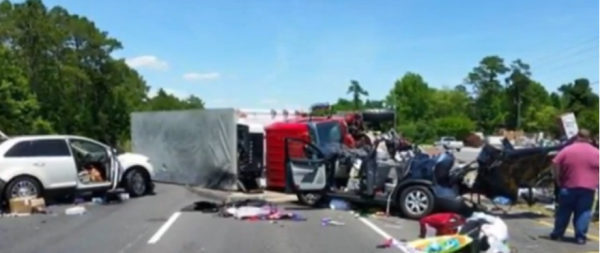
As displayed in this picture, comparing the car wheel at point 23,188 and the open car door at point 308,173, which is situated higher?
the open car door at point 308,173

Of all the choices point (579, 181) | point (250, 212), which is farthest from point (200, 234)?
Answer: point (579, 181)

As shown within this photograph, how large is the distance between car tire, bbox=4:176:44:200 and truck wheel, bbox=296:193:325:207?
553 cm

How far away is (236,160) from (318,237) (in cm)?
975

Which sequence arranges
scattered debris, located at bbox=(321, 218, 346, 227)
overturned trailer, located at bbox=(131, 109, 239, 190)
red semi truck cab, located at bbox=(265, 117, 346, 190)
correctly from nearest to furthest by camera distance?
1. scattered debris, located at bbox=(321, 218, 346, 227)
2. red semi truck cab, located at bbox=(265, 117, 346, 190)
3. overturned trailer, located at bbox=(131, 109, 239, 190)

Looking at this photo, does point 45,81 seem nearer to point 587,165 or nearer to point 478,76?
point 587,165

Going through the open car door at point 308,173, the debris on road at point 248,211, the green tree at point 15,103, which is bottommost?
the debris on road at point 248,211

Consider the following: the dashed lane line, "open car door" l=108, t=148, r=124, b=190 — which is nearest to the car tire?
"open car door" l=108, t=148, r=124, b=190

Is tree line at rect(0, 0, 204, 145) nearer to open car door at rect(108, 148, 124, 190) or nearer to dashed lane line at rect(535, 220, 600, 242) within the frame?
open car door at rect(108, 148, 124, 190)

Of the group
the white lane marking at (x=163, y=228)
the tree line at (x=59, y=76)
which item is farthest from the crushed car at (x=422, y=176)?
the tree line at (x=59, y=76)

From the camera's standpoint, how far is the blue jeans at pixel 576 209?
11.6 m

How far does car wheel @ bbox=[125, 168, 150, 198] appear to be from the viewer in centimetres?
2025

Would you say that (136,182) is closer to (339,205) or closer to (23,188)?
(23,188)

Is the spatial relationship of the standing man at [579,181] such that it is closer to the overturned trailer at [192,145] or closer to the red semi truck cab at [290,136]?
the red semi truck cab at [290,136]

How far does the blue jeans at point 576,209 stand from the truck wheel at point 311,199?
6.11 metres
